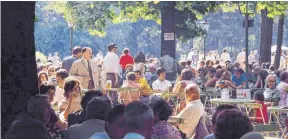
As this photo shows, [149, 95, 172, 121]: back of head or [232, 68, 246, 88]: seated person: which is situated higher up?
[149, 95, 172, 121]: back of head

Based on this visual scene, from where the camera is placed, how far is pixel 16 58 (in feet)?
26.1

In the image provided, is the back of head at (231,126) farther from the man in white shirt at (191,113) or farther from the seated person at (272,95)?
the seated person at (272,95)

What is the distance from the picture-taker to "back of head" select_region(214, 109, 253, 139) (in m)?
5.66

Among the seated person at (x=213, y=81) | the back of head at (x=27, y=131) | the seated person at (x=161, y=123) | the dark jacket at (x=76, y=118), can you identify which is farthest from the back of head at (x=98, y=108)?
the seated person at (x=213, y=81)

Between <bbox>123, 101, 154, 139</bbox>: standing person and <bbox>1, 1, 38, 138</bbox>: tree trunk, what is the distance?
2.45m

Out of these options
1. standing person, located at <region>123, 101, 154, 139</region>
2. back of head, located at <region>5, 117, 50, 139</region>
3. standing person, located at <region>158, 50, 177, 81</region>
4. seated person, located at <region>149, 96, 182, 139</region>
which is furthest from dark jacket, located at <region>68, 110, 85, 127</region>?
standing person, located at <region>158, 50, 177, 81</region>

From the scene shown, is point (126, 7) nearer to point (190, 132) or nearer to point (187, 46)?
point (190, 132)

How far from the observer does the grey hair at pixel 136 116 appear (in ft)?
18.4

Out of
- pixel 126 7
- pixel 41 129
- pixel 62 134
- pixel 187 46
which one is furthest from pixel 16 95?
pixel 187 46

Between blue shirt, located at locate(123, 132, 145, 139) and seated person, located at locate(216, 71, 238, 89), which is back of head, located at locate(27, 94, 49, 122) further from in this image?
seated person, located at locate(216, 71, 238, 89)

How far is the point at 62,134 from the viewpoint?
7.73m

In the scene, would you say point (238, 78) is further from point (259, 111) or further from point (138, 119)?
point (138, 119)

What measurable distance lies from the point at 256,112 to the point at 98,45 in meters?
52.1

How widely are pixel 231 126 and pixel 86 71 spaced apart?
10.3 meters
